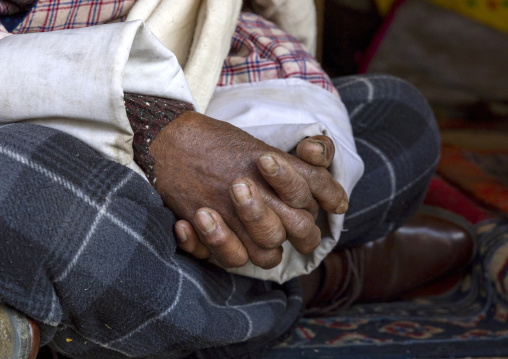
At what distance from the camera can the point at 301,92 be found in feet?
2.34

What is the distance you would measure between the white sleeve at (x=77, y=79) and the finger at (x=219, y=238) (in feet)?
0.37

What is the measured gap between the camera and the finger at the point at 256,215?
1.54 feet

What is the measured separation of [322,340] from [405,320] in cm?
21

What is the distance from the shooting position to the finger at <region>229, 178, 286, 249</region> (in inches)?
18.5

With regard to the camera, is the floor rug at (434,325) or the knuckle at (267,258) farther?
the floor rug at (434,325)

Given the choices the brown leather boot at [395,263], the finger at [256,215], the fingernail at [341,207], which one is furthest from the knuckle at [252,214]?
the brown leather boot at [395,263]

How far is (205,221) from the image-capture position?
49 cm

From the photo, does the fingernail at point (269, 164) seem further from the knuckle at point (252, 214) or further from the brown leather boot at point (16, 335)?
the brown leather boot at point (16, 335)

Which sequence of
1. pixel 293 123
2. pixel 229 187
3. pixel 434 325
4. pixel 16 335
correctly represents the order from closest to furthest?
pixel 16 335 < pixel 229 187 < pixel 293 123 < pixel 434 325

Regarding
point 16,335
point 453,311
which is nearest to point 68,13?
point 16,335

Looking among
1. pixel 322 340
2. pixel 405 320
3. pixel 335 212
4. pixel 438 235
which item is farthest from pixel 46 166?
pixel 438 235

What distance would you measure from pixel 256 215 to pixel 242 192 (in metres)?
0.03

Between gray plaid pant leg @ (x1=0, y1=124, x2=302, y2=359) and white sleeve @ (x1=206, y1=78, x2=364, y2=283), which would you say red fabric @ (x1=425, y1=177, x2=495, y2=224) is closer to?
white sleeve @ (x1=206, y1=78, x2=364, y2=283)

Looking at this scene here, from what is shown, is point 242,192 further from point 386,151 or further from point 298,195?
point 386,151
